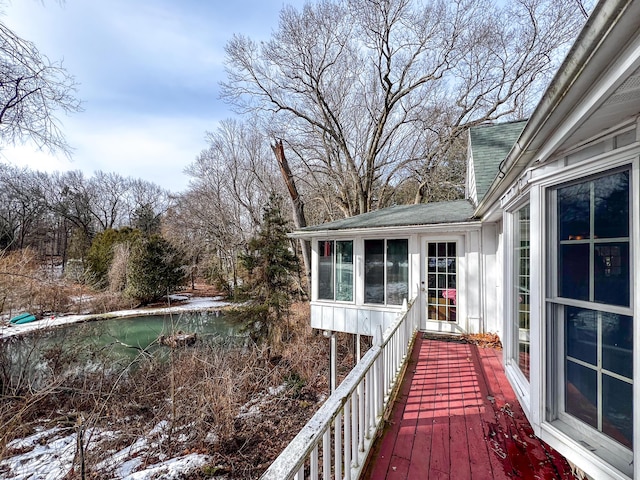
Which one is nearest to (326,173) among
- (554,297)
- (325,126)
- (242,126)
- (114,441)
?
(325,126)

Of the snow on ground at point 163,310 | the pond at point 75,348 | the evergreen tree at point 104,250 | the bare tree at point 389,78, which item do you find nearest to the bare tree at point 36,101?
the pond at point 75,348

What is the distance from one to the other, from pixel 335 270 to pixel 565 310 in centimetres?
575

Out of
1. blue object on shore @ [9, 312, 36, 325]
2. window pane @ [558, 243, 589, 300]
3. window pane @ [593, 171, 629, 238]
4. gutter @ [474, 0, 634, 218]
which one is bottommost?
blue object on shore @ [9, 312, 36, 325]

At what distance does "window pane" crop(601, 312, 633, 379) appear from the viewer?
1.58 meters

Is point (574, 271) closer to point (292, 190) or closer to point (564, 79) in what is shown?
point (564, 79)

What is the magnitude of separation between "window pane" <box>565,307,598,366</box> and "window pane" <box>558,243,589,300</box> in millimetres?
107

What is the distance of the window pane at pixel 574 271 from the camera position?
1904 mm

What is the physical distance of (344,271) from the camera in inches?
296

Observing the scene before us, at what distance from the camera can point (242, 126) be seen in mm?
19469

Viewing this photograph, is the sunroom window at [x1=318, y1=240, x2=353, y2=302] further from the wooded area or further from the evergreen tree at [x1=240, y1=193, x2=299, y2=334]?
the wooded area

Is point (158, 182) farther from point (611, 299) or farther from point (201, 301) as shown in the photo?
point (611, 299)

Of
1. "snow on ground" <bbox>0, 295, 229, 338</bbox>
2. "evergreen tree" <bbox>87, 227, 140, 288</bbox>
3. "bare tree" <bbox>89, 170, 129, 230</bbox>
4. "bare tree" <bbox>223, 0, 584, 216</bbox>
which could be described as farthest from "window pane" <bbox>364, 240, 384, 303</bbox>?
"bare tree" <bbox>89, 170, 129, 230</bbox>

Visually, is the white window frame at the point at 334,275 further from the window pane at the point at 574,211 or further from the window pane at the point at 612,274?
the window pane at the point at 612,274

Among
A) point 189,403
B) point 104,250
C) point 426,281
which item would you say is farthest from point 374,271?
point 104,250
